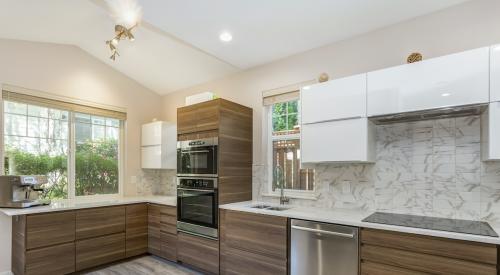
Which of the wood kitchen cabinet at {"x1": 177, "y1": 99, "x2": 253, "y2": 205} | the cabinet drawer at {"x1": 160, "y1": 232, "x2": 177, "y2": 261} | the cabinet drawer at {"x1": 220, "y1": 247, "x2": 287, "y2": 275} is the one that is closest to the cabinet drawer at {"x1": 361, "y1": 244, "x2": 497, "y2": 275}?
the cabinet drawer at {"x1": 220, "y1": 247, "x2": 287, "y2": 275}

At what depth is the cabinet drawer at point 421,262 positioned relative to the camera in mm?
1690

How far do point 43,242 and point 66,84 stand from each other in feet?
6.86

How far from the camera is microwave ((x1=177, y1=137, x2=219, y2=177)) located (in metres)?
3.18

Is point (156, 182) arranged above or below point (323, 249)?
above

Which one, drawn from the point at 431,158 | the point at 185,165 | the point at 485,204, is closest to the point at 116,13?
the point at 185,165

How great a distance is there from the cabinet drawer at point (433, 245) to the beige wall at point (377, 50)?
5.14 feet

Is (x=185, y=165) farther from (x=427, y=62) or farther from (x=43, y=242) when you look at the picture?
(x=427, y=62)

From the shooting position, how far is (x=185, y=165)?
352 centimetres

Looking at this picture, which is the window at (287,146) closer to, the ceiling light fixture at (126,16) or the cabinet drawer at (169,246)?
the cabinet drawer at (169,246)

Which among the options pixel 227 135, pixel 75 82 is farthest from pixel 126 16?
pixel 75 82

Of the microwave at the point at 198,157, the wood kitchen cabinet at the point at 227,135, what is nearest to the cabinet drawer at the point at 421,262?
the wood kitchen cabinet at the point at 227,135

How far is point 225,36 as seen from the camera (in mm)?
3043

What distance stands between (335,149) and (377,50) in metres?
1.10

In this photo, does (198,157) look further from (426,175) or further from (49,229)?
(426,175)
